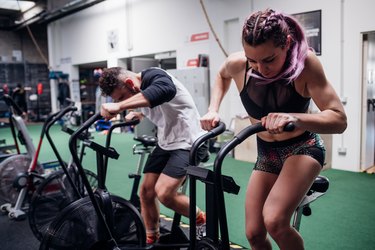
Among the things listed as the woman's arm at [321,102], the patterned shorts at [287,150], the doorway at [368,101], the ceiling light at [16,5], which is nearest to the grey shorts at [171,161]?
the patterned shorts at [287,150]

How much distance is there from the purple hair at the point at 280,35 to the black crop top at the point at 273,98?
0.17 feet

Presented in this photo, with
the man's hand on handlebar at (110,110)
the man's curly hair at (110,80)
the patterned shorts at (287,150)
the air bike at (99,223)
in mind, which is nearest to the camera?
the patterned shorts at (287,150)

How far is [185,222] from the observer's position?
335 cm

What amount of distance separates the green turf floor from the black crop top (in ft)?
5.25

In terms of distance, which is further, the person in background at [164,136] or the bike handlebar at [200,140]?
the person in background at [164,136]

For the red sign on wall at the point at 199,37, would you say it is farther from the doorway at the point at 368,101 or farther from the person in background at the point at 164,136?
the person in background at the point at 164,136

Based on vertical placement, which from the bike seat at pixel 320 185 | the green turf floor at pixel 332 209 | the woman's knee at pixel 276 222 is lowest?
the green turf floor at pixel 332 209

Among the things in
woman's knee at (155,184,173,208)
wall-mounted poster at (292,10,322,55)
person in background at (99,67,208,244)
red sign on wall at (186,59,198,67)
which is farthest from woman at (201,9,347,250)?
red sign on wall at (186,59,198,67)

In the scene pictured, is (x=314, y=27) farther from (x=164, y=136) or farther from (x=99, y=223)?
(x=99, y=223)

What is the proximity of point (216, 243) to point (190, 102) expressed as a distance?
128 centimetres

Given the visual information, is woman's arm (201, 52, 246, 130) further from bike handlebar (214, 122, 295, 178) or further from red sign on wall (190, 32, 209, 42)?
red sign on wall (190, 32, 209, 42)

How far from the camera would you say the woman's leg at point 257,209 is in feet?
5.38

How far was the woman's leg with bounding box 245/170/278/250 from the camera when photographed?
164cm

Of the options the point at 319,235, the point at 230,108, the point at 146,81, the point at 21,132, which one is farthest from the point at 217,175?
the point at 230,108
